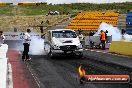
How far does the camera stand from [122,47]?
1107 inches

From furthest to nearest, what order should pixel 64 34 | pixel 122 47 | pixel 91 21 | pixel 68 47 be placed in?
pixel 91 21 → pixel 122 47 → pixel 64 34 → pixel 68 47

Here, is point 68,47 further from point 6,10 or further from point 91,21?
point 6,10

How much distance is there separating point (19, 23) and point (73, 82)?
208 feet

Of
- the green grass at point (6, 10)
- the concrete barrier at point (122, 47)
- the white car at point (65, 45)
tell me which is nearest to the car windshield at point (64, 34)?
the white car at point (65, 45)

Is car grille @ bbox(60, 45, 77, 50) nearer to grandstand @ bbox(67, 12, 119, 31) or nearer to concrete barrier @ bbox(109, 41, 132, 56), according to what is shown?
concrete barrier @ bbox(109, 41, 132, 56)

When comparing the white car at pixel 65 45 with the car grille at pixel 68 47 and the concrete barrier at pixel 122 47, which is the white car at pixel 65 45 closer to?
the car grille at pixel 68 47

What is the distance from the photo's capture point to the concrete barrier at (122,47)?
27.0 m

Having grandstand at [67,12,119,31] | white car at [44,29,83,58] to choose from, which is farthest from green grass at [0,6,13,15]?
white car at [44,29,83,58]

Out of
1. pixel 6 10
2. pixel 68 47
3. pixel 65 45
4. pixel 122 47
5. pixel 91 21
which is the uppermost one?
pixel 65 45

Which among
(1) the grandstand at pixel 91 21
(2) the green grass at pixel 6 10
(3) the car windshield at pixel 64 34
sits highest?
(3) the car windshield at pixel 64 34

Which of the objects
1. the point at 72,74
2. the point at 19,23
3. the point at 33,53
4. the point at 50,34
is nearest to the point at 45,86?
the point at 72,74

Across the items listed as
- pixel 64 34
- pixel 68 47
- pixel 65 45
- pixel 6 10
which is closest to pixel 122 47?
pixel 64 34

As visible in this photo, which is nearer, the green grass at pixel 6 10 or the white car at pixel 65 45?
the white car at pixel 65 45

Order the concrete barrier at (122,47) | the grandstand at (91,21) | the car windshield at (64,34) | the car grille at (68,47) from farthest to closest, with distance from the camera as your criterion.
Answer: the grandstand at (91,21) → the concrete barrier at (122,47) → the car windshield at (64,34) → the car grille at (68,47)
